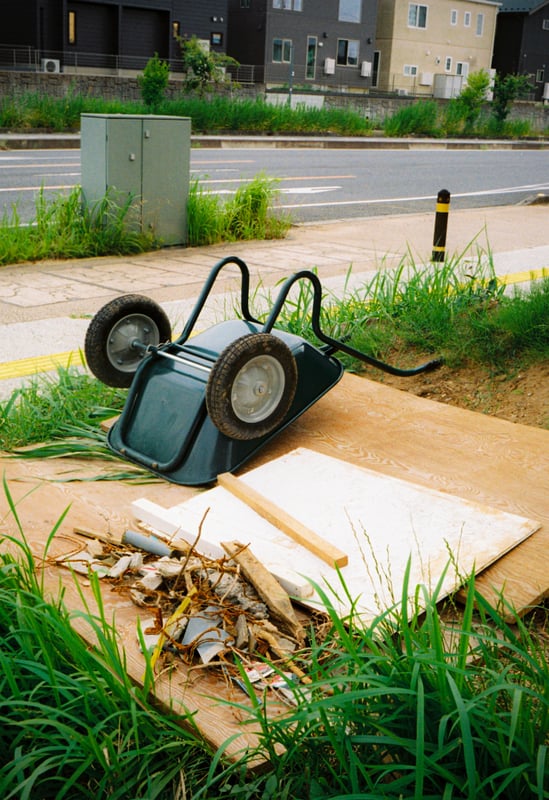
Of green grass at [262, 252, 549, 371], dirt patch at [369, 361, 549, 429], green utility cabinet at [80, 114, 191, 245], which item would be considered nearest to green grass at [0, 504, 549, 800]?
dirt patch at [369, 361, 549, 429]

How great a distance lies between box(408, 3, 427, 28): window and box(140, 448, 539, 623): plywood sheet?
6044 cm

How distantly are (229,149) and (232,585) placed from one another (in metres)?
23.4

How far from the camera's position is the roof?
65062 mm

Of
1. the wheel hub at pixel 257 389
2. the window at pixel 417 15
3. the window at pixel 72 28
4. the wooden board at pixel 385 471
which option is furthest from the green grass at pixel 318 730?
the window at pixel 417 15

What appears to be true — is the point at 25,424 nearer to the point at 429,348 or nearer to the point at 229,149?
the point at 429,348

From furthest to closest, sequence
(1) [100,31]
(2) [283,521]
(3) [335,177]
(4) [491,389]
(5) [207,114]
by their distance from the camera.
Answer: (1) [100,31] < (5) [207,114] < (3) [335,177] < (4) [491,389] < (2) [283,521]

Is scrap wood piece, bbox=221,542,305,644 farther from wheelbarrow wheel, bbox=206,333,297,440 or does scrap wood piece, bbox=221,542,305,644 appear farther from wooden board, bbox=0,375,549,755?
wheelbarrow wheel, bbox=206,333,297,440

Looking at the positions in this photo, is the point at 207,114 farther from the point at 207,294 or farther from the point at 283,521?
the point at 283,521

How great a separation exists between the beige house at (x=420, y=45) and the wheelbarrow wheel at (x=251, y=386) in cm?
5758

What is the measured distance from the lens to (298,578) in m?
3.07

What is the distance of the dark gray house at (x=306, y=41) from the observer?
168 ft

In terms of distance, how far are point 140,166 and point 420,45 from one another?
180 ft

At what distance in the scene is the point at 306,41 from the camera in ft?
175

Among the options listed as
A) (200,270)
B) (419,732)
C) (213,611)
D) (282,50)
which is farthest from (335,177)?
(282,50)
